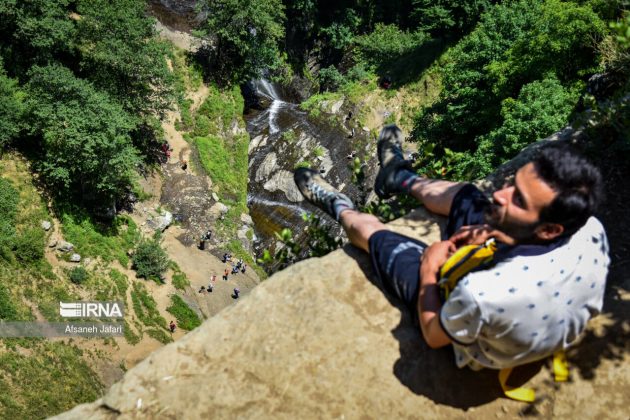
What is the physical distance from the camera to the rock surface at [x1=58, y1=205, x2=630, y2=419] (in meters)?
4.24

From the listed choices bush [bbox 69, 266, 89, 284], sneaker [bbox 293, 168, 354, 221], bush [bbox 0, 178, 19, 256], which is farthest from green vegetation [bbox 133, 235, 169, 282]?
sneaker [bbox 293, 168, 354, 221]

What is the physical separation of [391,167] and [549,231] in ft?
9.83

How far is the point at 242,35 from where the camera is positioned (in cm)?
3488

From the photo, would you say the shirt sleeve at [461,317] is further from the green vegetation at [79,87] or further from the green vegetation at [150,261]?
the green vegetation at [150,261]

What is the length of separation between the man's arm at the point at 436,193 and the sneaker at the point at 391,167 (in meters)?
0.17

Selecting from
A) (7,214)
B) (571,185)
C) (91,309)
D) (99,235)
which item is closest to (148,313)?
(91,309)

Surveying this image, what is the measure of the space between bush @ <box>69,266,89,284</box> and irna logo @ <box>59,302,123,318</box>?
112 cm

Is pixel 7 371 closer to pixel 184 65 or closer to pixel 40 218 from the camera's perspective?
pixel 40 218

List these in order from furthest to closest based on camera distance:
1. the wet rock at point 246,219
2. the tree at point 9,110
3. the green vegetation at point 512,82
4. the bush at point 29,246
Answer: the wet rock at point 246,219 < the tree at point 9,110 < the bush at point 29,246 < the green vegetation at point 512,82

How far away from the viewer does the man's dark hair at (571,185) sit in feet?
11.0

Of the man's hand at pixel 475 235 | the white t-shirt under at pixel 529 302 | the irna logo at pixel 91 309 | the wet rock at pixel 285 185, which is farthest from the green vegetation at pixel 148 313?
the white t-shirt under at pixel 529 302

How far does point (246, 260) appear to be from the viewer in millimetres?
30531

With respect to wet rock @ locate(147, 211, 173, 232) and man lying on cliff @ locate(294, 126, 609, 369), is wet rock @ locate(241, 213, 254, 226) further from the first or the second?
man lying on cliff @ locate(294, 126, 609, 369)

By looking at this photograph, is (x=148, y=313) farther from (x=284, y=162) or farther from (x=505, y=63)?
(x=505, y=63)
